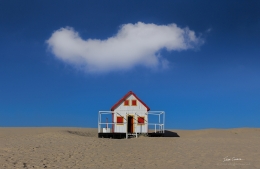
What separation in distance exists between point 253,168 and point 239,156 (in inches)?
134

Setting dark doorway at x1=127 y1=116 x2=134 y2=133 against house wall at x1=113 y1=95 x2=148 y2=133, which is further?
dark doorway at x1=127 y1=116 x2=134 y2=133

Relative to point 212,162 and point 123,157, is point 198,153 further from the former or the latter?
point 123,157

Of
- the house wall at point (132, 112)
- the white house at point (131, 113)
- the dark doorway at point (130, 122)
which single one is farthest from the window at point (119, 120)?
the dark doorway at point (130, 122)

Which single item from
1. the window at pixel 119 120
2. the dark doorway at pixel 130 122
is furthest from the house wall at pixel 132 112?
the dark doorway at pixel 130 122

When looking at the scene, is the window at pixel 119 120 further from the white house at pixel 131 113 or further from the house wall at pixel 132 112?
the house wall at pixel 132 112

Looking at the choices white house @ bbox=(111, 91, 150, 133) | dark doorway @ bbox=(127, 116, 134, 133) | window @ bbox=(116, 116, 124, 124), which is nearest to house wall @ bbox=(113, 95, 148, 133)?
white house @ bbox=(111, 91, 150, 133)

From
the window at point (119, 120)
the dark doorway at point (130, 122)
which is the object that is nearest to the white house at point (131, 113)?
the window at point (119, 120)

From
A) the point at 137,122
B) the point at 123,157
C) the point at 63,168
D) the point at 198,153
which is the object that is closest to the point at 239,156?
the point at 198,153

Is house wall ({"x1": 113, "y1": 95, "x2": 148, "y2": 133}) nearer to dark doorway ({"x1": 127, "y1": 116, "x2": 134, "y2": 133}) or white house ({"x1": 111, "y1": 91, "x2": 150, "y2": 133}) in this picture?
white house ({"x1": 111, "y1": 91, "x2": 150, "y2": 133})

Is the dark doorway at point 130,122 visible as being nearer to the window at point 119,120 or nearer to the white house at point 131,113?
the white house at point 131,113

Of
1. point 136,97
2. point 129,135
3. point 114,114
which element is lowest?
point 129,135

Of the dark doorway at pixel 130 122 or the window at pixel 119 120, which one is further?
the dark doorway at pixel 130 122

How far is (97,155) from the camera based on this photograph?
16969 millimetres

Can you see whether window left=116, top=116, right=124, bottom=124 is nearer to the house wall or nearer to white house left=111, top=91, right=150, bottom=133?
white house left=111, top=91, right=150, bottom=133
